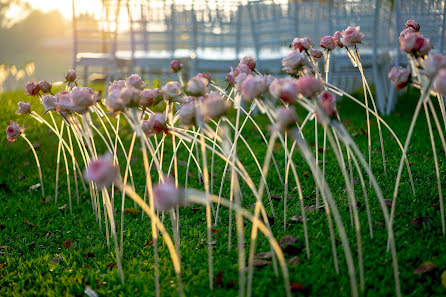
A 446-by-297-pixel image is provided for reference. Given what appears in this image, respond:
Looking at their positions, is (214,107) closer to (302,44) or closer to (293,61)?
(293,61)

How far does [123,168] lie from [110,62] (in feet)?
6.91

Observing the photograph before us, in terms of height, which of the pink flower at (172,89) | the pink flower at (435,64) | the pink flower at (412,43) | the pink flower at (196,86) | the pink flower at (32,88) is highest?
the pink flower at (412,43)

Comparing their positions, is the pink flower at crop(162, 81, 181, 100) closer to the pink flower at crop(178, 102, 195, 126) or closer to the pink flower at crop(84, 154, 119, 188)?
the pink flower at crop(178, 102, 195, 126)

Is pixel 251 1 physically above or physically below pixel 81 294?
above

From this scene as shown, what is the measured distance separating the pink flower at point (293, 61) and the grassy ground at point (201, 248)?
1.90ft

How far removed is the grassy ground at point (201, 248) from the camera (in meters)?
1.38

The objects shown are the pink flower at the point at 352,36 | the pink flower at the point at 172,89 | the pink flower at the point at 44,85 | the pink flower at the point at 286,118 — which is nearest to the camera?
the pink flower at the point at 286,118

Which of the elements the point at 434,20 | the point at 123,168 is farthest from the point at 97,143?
the point at 434,20

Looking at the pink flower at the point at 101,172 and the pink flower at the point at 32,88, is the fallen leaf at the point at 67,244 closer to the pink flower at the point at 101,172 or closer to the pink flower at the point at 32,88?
the pink flower at the point at 32,88

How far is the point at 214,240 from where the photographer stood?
1743 millimetres

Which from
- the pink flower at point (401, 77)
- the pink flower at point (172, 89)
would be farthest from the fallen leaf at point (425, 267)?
the pink flower at point (172, 89)

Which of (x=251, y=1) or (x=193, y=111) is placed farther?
(x=251, y=1)

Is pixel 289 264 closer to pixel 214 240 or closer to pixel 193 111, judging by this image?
pixel 214 240

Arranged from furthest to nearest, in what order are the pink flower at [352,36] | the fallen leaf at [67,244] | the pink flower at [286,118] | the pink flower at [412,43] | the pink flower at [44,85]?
the fallen leaf at [67,244]
the pink flower at [44,85]
the pink flower at [352,36]
the pink flower at [412,43]
the pink flower at [286,118]
